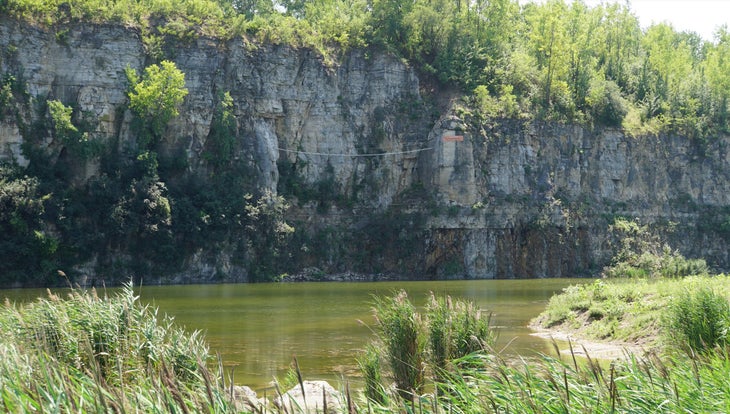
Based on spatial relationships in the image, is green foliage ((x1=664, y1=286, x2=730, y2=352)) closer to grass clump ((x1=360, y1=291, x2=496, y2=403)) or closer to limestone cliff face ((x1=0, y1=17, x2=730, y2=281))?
grass clump ((x1=360, y1=291, x2=496, y2=403))

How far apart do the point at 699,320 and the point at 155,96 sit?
47.4 m

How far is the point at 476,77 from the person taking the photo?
232 feet

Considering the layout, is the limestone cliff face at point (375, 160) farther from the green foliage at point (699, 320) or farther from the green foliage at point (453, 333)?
the green foliage at point (699, 320)

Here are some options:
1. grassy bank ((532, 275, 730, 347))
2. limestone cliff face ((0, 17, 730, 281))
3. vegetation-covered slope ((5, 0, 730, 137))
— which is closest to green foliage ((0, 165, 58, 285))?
limestone cliff face ((0, 17, 730, 281))

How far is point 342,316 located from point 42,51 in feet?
119

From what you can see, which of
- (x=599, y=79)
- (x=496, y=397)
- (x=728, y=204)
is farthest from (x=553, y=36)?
(x=496, y=397)

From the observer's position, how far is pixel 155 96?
55.5 meters

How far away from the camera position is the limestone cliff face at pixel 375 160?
189ft

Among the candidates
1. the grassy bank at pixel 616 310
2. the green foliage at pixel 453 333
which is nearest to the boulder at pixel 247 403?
the green foliage at pixel 453 333

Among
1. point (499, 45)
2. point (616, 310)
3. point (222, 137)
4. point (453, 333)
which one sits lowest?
point (616, 310)

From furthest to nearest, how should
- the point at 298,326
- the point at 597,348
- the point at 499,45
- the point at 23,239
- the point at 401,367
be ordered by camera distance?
1. the point at 499,45
2. the point at 23,239
3. the point at 298,326
4. the point at 597,348
5. the point at 401,367

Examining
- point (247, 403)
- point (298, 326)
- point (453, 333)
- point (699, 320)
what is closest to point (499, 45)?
point (298, 326)

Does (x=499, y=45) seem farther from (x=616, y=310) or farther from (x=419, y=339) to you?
(x=419, y=339)

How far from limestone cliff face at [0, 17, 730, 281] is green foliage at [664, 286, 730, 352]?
4451 centimetres
